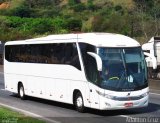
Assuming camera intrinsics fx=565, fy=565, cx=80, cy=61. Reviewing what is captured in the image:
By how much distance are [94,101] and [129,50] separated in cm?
215

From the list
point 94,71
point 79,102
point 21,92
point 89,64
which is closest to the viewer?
point 94,71

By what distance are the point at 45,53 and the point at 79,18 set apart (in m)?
77.1

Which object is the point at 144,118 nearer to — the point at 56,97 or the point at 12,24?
the point at 56,97

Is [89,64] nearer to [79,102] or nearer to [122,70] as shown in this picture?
[122,70]

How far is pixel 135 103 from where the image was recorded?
62.1ft

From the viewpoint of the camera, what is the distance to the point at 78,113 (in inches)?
783

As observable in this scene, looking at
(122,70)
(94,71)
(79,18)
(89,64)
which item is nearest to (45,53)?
(89,64)

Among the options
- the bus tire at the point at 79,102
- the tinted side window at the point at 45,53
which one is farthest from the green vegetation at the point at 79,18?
the bus tire at the point at 79,102

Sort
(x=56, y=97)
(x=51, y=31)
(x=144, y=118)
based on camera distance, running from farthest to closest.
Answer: (x=51, y=31), (x=56, y=97), (x=144, y=118)

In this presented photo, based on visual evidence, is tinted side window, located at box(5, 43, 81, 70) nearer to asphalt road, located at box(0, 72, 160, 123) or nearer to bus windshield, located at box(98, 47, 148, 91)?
bus windshield, located at box(98, 47, 148, 91)

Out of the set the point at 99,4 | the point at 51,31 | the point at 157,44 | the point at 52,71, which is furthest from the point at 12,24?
the point at 52,71

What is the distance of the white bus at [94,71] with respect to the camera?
1880cm

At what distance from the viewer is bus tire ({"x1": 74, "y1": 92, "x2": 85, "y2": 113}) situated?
20.0 meters

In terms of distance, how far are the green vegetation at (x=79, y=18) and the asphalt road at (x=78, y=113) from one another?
90.2ft
